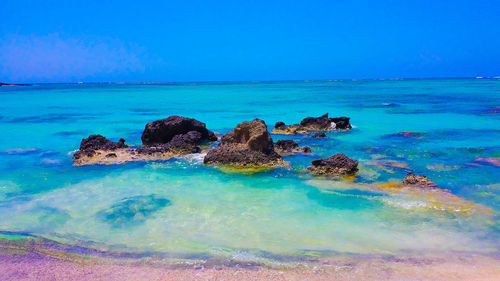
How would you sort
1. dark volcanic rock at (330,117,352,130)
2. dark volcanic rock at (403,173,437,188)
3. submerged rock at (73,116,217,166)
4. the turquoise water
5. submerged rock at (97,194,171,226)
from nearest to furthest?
the turquoise water < submerged rock at (97,194,171,226) < dark volcanic rock at (403,173,437,188) < submerged rock at (73,116,217,166) < dark volcanic rock at (330,117,352,130)

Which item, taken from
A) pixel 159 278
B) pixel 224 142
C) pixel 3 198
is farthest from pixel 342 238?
pixel 3 198

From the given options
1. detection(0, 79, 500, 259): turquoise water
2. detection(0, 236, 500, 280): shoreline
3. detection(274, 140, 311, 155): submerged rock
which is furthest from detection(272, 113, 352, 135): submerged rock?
detection(0, 236, 500, 280): shoreline

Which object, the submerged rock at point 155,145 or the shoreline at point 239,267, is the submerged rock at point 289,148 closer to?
the submerged rock at point 155,145

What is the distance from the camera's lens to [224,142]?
11.1 m

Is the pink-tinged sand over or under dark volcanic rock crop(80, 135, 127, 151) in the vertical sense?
under

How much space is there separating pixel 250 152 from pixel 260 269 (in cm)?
529

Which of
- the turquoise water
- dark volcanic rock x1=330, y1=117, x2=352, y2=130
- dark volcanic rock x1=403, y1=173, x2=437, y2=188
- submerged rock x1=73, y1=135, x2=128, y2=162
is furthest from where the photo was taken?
dark volcanic rock x1=330, y1=117, x2=352, y2=130

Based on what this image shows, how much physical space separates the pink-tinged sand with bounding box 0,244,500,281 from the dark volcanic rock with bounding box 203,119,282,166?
16.2ft

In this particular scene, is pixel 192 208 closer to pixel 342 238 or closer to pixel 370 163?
pixel 342 238

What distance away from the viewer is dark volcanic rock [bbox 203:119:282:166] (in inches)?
391

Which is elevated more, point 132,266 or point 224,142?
point 224,142

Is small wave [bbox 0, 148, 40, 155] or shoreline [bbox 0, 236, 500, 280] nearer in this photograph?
shoreline [bbox 0, 236, 500, 280]

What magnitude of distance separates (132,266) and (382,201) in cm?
448

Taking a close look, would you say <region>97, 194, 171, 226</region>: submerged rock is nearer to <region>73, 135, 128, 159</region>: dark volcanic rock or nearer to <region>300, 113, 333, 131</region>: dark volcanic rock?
<region>73, 135, 128, 159</region>: dark volcanic rock
